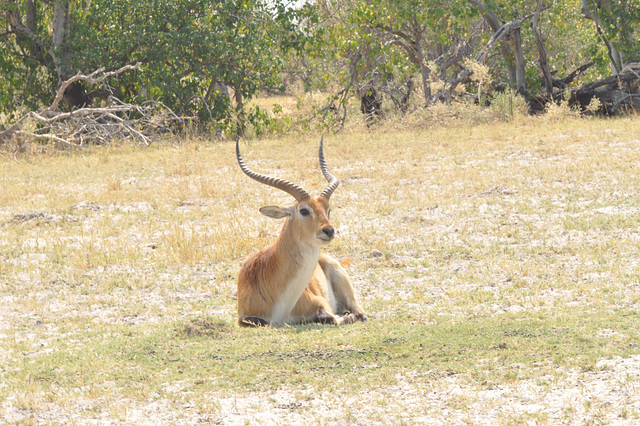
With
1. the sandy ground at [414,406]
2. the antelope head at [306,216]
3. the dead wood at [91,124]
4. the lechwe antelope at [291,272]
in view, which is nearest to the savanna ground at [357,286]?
the sandy ground at [414,406]

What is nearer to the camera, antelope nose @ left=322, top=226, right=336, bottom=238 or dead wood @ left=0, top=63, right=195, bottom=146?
antelope nose @ left=322, top=226, right=336, bottom=238

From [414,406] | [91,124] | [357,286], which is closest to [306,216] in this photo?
[357,286]

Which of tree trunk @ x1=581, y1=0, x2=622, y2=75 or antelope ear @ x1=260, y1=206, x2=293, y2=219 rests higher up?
tree trunk @ x1=581, y1=0, x2=622, y2=75

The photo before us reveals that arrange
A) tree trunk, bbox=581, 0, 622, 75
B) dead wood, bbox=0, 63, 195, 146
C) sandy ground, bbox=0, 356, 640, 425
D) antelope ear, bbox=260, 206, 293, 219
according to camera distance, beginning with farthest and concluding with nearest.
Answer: tree trunk, bbox=581, 0, 622, 75 < dead wood, bbox=0, 63, 195, 146 < antelope ear, bbox=260, 206, 293, 219 < sandy ground, bbox=0, 356, 640, 425

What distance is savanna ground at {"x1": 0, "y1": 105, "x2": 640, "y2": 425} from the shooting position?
5.13 meters

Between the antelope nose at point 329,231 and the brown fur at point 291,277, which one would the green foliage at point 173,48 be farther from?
the antelope nose at point 329,231

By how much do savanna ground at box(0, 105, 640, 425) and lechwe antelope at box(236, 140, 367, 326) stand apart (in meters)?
0.31

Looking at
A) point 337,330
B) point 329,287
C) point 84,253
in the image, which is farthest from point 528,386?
point 84,253

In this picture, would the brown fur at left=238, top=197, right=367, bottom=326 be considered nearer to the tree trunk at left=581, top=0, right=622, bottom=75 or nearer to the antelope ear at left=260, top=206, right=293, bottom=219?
the antelope ear at left=260, top=206, right=293, bottom=219

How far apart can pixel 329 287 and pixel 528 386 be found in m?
3.03

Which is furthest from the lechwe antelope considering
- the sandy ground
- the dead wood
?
the dead wood

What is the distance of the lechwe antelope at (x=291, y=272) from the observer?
6.96m

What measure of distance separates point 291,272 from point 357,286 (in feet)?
6.27

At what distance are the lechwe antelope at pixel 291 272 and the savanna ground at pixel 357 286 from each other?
0.31m
